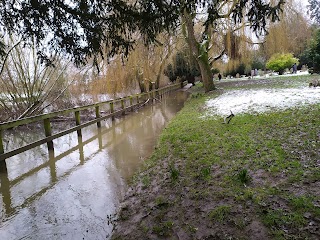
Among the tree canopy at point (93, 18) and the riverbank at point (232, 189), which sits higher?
the tree canopy at point (93, 18)

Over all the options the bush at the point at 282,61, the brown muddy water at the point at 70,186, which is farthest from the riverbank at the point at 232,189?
the bush at the point at 282,61

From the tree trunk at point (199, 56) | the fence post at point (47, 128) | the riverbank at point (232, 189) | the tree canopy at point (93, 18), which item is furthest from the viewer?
the tree trunk at point (199, 56)

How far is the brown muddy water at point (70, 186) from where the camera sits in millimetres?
3236

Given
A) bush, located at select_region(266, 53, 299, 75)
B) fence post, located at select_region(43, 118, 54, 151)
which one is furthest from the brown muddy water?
bush, located at select_region(266, 53, 299, 75)

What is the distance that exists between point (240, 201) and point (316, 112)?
5.09m

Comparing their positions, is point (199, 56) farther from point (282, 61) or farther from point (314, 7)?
point (314, 7)

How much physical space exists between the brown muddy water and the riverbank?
0.38 metres

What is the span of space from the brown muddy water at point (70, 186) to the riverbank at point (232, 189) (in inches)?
15.0

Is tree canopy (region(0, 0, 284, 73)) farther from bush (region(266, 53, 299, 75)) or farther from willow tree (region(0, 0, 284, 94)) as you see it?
bush (region(266, 53, 299, 75))

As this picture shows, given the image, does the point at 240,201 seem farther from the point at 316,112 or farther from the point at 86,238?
the point at 316,112

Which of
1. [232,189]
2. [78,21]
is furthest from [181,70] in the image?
[232,189]

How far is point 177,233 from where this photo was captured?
8.97ft

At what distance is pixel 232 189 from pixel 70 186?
2821 mm

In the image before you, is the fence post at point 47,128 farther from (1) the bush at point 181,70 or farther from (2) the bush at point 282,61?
(2) the bush at point 282,61
